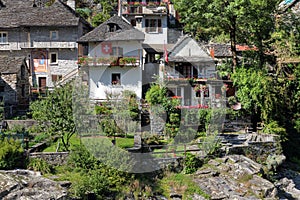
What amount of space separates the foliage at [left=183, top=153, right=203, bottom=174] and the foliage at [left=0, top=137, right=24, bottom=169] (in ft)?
26.7

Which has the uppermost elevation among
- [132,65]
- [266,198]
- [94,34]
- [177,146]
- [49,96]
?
[94,34]

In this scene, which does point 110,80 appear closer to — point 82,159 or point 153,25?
point 153,25

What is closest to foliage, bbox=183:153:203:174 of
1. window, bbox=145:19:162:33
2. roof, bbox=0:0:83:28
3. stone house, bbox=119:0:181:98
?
roof, bbox=0:0:83:28

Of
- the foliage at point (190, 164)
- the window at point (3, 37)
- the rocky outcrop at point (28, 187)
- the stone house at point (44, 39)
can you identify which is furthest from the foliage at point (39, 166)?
the window at point (3, 37)

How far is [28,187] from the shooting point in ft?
66.7

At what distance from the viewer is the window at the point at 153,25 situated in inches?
1731

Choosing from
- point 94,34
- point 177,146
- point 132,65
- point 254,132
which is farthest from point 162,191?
point 94,34

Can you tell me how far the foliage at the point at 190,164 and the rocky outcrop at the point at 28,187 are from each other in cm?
632

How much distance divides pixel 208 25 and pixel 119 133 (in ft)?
31.7

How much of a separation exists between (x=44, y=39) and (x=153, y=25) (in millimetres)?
11055

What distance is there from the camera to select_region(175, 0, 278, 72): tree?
96.8ft

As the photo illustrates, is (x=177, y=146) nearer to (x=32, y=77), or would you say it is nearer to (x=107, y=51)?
(x=107, y=51)

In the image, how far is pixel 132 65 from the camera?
3316cm

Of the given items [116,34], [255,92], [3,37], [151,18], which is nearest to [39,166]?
[255,92]
